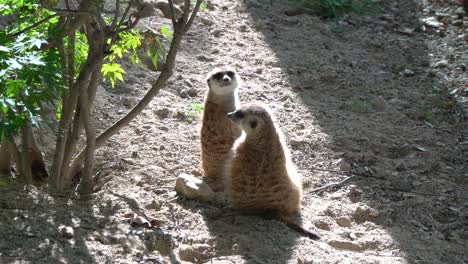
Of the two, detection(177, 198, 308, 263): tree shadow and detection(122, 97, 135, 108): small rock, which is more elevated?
detection(122, 97, 135, 108): small rock

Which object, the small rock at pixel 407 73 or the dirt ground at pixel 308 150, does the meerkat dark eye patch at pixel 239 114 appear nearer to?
the dirt ground at pixel 308 150

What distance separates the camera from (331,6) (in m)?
6.48

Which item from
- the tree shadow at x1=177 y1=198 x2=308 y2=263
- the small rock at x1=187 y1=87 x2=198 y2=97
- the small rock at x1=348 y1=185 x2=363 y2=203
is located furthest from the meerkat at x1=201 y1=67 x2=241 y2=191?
the small rock at x1=187 y1=87 x2=198 y2=97

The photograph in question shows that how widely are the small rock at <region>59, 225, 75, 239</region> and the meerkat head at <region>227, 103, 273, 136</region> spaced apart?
3.57 feet

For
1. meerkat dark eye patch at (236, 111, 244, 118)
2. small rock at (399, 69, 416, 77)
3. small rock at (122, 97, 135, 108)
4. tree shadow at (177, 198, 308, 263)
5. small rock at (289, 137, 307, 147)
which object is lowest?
tree shadow at (177, 198, 308, 263)

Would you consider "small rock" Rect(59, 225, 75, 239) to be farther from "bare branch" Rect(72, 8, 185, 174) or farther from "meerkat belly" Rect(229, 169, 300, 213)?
"meerkat belly" Rect(229, 169, 300, 213)

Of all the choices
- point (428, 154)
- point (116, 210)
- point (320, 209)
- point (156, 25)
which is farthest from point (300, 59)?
point (116, 210)

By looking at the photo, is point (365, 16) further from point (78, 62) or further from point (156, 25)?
point (78, 62)

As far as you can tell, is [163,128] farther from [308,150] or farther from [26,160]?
[26,160]

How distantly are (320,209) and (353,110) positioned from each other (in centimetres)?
140

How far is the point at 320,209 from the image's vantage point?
12.4ft

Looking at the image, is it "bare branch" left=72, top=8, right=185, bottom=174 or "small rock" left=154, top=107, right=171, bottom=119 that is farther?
"small rock" left=154, top=107, right=171, bottom=119

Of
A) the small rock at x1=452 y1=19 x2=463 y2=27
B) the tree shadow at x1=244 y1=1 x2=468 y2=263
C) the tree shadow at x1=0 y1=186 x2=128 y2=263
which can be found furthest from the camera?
the small rock at x1=452 y1=19 x2=463 y2=27

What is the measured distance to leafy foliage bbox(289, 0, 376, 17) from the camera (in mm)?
6473
